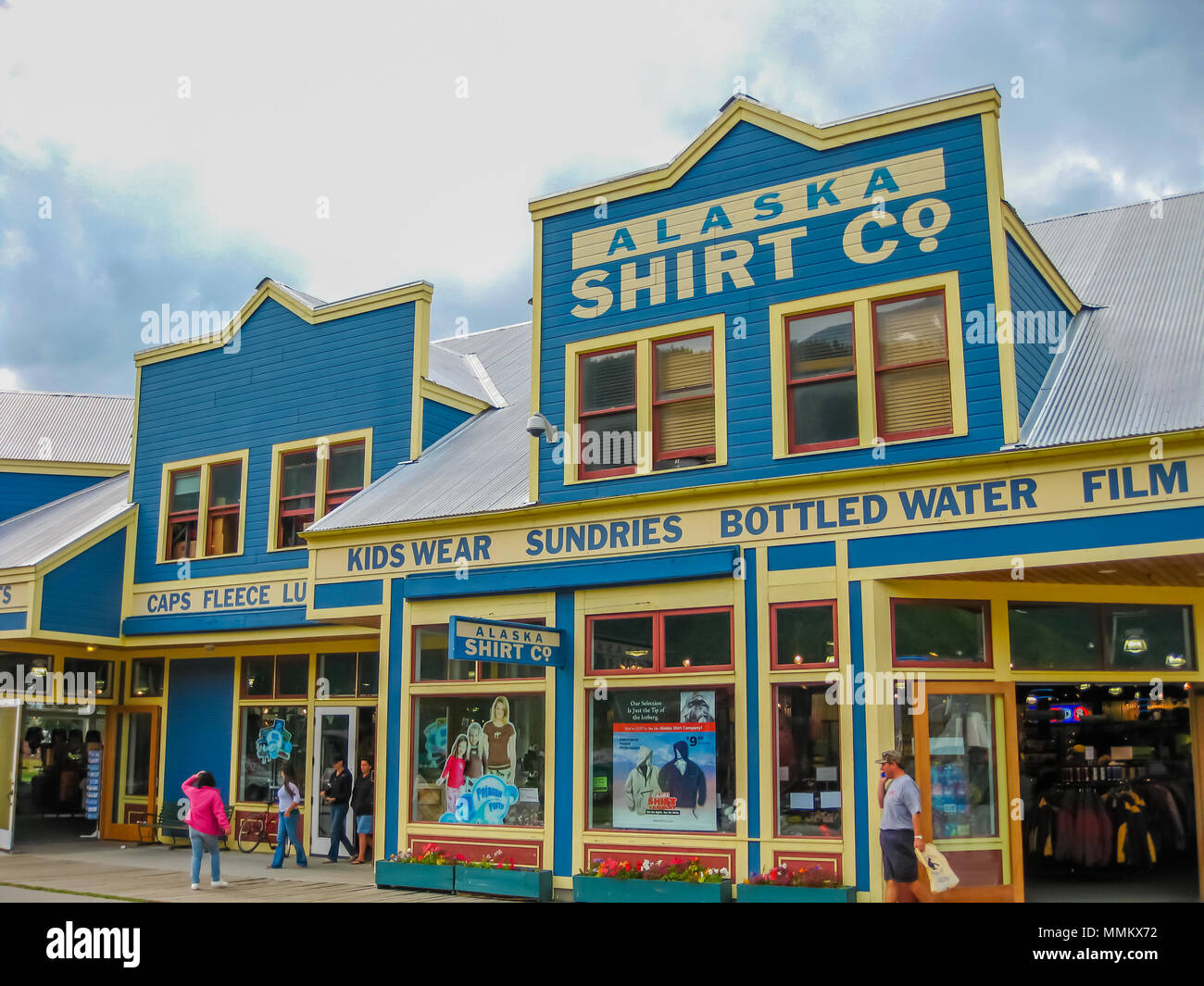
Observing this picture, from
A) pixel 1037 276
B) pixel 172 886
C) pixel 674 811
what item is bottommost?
pixel 172 886

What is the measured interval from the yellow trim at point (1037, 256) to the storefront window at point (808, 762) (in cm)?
562

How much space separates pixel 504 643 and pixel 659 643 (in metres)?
1.90

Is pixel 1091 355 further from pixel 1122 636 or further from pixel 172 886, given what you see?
pixel 172 886

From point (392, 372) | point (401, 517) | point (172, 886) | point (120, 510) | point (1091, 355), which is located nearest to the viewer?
point (1091, 355)

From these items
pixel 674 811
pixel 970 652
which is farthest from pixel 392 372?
pixel 970 652

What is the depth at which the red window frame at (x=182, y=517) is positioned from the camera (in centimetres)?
2222

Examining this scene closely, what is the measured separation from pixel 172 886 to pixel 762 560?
29.4ft

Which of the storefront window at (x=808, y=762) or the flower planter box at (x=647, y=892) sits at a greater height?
the storefront window at (x=808, y=762)

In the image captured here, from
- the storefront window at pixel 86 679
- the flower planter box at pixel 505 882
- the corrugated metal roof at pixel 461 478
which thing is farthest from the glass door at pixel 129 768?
the flower planter box at pixel 505 882

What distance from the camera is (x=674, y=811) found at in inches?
563

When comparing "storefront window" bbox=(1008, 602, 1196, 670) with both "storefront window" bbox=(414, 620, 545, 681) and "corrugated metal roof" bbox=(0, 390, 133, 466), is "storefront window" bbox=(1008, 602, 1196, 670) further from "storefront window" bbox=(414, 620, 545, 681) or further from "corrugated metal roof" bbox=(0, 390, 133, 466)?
"corrugated metal roof" bbox=(0, 390, 133, 466)

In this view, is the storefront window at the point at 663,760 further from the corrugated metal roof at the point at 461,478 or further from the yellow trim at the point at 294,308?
the yellow trim at the point at 294,308

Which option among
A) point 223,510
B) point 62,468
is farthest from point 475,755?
point 62,468

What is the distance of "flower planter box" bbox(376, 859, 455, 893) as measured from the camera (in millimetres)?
15227
